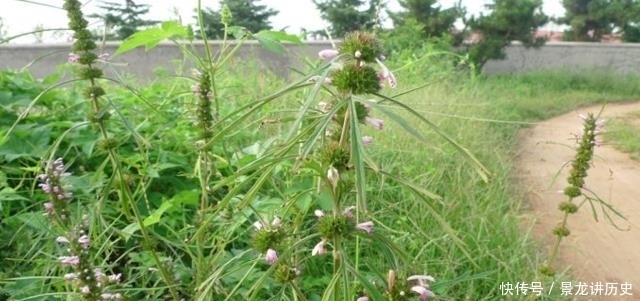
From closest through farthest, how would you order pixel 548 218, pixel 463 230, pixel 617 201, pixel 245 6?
pixel 463 230
pixel 548 218
pixel 617 201
pixel 245 6

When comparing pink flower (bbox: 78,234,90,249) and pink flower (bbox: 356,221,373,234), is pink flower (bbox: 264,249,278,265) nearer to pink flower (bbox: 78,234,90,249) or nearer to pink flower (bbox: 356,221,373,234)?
pink flower (bbox: 356,221,373,234)

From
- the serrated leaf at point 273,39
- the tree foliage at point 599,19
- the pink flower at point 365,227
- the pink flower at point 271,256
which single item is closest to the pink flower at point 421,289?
the pink flower at point 365,227

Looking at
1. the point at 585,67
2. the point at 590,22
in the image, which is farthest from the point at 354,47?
the point at 590,22

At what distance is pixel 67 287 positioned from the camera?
1543mm

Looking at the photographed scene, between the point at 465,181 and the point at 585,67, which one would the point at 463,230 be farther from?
the point at 585,67

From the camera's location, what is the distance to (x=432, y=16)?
40.0 feet

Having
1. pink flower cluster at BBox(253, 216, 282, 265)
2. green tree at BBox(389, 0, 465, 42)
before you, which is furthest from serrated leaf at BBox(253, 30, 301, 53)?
green tree at BBox(389, 0, 465, 42)

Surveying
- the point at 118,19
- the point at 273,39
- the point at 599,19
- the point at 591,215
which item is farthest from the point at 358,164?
the point at 599,19

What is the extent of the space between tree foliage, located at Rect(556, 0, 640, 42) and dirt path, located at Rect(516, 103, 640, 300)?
35.5ft

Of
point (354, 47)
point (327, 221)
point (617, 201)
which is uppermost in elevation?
point (354, 47)

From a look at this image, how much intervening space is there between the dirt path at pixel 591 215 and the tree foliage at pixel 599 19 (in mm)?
10811

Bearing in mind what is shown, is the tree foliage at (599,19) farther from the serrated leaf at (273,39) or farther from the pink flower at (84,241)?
the pink flower at (84,241)

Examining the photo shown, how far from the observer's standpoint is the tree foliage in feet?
47.0

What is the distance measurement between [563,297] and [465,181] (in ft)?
3.05
